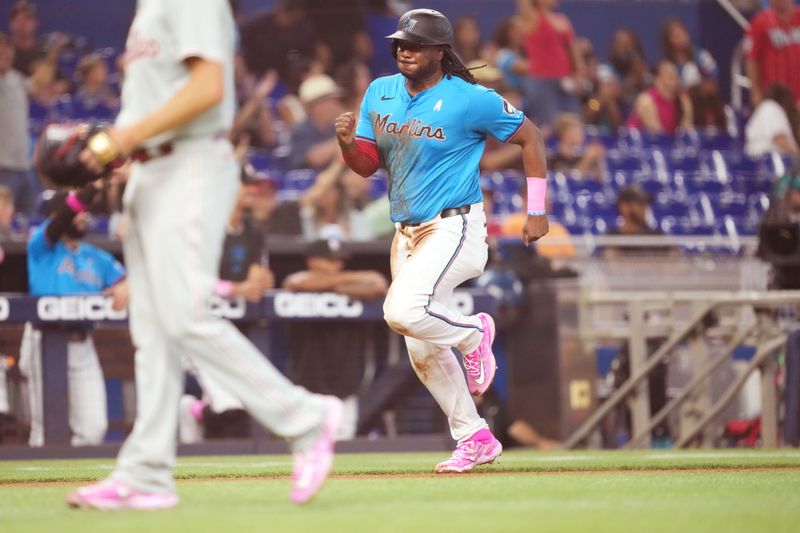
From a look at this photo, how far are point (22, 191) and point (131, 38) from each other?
31.9 ft

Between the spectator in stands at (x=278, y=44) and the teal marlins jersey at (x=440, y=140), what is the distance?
11254 mm

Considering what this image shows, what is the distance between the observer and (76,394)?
10.1m

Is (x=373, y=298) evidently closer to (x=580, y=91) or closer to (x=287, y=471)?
(x=287, y=471)

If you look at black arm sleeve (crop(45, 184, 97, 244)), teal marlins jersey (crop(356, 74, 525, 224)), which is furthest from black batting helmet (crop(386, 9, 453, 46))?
black arm sleeve (crop(45, 184, 97, 244))

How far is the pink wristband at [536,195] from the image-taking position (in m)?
6.93

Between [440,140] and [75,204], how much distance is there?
358 cm

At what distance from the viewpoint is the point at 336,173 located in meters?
13.3

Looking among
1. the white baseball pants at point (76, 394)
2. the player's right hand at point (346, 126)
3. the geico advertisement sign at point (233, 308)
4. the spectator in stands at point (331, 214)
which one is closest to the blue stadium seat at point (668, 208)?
the spectator in stands at point (331, 214)

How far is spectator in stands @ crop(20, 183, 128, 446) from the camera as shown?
1005cm

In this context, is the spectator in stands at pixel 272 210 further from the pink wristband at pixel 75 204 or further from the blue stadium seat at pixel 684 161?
the blue stadium seat at pixel 684 161

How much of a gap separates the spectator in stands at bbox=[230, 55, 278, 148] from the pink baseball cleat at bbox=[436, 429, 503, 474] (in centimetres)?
941

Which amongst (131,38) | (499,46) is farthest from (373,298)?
(499,46)

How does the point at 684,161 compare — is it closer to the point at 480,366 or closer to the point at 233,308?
the point at 233,308

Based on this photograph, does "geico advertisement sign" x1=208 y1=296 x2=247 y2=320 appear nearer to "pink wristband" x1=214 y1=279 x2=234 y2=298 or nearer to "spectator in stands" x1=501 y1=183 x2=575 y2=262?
"pink wristband" x1=214 y1=279 x2=234 y2=298
